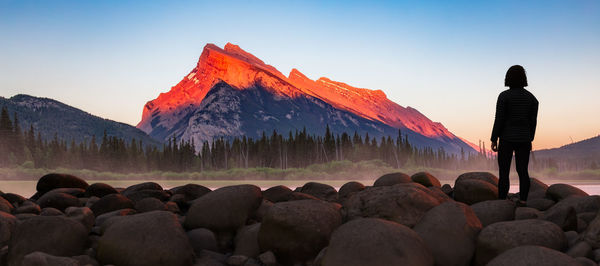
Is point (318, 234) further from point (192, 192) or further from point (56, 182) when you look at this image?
point (56, 182)

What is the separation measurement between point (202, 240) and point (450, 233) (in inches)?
149

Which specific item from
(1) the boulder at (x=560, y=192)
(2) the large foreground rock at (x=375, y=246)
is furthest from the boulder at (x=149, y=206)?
(1) the boulder at (x=560, y=192)

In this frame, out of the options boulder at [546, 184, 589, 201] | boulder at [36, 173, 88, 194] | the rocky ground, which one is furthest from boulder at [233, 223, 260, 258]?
boulder at [36, 173, 88, 194]

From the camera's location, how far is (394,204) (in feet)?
23.2

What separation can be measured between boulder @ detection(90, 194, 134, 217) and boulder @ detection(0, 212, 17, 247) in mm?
1706

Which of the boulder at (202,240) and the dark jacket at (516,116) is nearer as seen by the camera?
the boulder at (202,240)

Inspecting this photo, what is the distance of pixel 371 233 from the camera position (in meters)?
5.51

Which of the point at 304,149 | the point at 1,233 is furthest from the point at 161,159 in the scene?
the point at 1,233

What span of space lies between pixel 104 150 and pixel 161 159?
17.5 meters

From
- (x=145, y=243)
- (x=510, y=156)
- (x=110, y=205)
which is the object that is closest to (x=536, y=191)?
(x=510, y=156)

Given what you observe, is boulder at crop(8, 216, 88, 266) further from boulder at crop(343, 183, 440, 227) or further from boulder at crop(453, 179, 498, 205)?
boulder at crop(453, 179, 498, 205)

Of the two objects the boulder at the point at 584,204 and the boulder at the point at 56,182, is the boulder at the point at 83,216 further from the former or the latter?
the boulder at the point at 584,204

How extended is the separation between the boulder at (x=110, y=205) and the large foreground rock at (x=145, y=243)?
283 centimetres

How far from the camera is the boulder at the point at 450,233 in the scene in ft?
19.9
